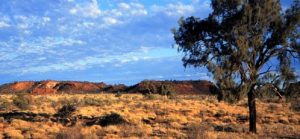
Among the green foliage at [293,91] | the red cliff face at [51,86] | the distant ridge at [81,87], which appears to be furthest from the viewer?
the red cliff face at [51,86]

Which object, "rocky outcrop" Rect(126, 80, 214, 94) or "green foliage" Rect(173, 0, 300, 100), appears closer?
"green foliage" Rect(173, 0, 300, 100)

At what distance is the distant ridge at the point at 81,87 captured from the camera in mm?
111000

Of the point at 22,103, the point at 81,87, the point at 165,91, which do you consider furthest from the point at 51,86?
the point at 22,103

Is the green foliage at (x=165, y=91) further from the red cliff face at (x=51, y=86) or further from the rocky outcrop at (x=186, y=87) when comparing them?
the red cliff face at (x=51, y=86)

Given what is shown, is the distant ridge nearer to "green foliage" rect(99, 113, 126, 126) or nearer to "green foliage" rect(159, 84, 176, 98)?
"green foliage" rect(159, 84, 176, 98)

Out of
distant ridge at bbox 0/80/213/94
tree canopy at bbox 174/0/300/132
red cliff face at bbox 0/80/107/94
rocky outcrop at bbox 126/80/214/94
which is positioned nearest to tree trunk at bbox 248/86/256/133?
tree canopy at bbox 174/0/300/132

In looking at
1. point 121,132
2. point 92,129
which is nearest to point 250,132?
point 121,132

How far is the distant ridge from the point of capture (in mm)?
111000

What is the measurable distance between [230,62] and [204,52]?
91.9 inches

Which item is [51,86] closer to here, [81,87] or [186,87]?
[81,87]

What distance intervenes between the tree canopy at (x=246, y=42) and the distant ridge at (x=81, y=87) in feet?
263

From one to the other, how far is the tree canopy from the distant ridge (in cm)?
8014

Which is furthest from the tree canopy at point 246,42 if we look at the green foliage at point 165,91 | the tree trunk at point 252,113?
the green foliage at point 165,91

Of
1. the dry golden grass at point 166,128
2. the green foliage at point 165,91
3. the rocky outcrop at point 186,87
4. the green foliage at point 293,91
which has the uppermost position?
the rocky outcrop at point 186,87
